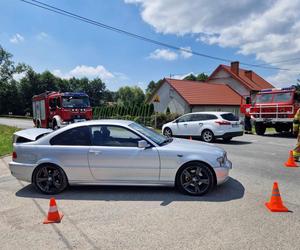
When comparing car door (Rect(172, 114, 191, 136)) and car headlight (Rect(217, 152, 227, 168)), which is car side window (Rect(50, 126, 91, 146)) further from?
car door (Rect(172, 114, 191, 136))

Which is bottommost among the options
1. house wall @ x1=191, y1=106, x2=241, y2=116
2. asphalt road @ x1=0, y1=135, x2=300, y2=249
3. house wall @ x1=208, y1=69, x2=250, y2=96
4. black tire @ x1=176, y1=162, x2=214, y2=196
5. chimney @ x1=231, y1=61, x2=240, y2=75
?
asphalt road @ x1=0, y1=135, x2=300, y2=249

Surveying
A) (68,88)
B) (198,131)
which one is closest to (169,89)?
(198,131)

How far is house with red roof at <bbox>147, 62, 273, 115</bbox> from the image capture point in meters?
30.4

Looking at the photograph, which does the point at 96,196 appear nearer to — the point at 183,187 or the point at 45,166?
the point at 45,166

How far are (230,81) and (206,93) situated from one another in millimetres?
8375

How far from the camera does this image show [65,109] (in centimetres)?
1756

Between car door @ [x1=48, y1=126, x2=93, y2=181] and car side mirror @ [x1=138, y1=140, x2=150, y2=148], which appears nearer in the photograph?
car side mirror @ [x1=138, y1=140, x2=150, y2=148]

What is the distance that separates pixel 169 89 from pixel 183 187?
90.4 ft

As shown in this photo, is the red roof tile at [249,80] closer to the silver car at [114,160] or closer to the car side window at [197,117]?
the car side window at [197,117]

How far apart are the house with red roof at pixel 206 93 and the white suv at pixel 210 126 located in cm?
1258

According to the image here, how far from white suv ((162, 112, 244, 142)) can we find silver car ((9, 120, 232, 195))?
7.92 meters

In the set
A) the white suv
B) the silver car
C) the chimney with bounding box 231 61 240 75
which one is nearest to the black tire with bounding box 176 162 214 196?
the silver car

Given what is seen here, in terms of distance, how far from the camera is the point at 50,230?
154 inches

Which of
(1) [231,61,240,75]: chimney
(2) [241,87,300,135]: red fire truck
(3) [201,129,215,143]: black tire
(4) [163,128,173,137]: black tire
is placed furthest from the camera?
(1) [231,61,240,75]: chimney
